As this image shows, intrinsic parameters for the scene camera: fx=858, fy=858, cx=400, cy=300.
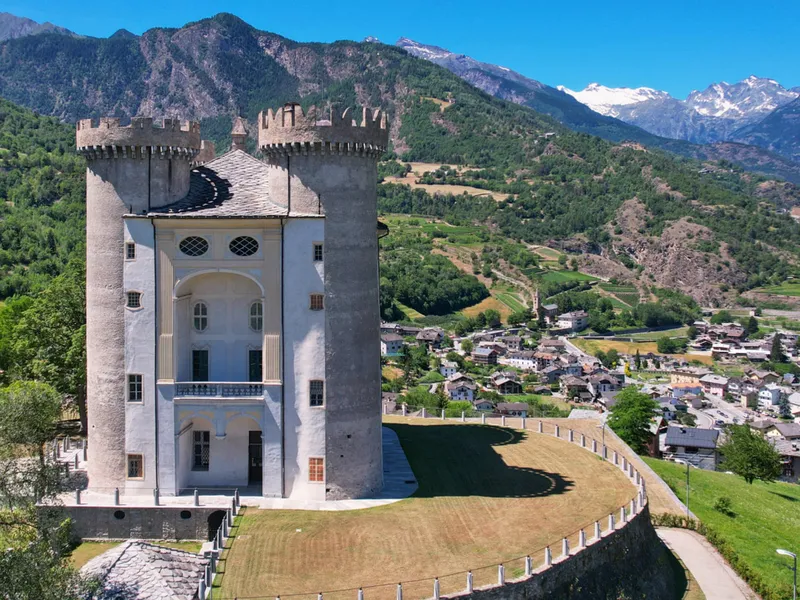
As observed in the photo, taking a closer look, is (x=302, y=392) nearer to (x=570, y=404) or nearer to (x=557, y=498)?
(x=557, y=498)

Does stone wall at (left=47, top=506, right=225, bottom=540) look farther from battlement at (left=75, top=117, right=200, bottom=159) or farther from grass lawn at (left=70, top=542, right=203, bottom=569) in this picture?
battlement at (left=75, top=117, right=200, bottom=159)

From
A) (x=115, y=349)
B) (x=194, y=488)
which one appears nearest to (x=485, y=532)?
(x=194, y=488)

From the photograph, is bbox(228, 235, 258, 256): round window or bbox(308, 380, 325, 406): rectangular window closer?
bbox(308, 380, 325, 406): rectangular window

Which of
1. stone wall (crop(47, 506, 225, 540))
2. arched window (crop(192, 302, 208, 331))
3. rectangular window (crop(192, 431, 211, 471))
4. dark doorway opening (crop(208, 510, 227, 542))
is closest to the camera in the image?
stone wall (crop(47, 506, 225, 540))

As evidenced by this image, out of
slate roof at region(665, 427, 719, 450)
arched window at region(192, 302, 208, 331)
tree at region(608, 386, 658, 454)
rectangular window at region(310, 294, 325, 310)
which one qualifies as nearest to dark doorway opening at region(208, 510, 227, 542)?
arched window at region(192, 302, 208, 331)

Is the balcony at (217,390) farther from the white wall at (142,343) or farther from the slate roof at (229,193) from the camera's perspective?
the slate roof at (229,193)

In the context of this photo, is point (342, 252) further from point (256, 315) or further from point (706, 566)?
point (706, 566)
